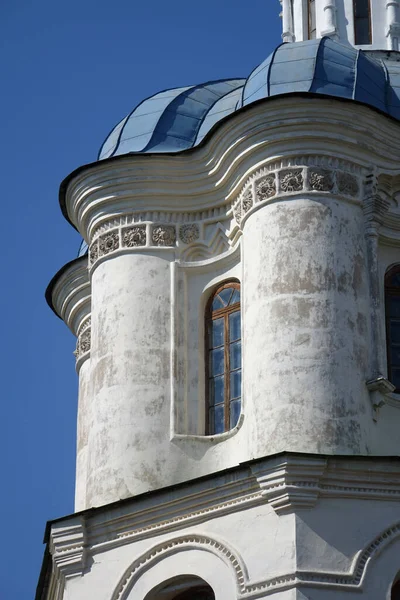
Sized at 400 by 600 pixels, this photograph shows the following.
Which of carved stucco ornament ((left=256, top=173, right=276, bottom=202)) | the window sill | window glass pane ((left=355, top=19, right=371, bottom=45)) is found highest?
window glass pane ((left=355, top=19, right=371, bottom=45))

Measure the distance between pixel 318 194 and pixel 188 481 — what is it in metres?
3.43

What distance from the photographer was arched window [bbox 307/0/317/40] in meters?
28.7

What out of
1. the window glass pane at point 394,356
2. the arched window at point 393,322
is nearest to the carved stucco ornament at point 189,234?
the arched window at point 393,322

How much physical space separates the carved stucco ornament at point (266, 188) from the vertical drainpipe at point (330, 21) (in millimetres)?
4321

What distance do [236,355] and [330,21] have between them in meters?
5.74

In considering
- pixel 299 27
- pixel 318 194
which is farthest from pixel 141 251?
pixel 299 27

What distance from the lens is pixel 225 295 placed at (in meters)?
25.0

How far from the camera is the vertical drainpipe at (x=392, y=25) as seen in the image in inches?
1103

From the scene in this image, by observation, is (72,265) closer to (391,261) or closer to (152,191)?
(152,191)

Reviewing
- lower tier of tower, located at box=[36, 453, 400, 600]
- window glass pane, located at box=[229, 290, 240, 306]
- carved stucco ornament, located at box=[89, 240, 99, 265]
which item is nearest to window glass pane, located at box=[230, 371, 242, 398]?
window glass pane, located at box=[229, 290, 240, 306]

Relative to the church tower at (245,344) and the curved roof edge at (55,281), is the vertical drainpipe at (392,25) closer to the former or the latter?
the church tower at (245,344)

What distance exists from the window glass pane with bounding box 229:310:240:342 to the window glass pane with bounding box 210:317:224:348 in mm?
115

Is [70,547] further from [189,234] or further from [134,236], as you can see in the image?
[189,234]

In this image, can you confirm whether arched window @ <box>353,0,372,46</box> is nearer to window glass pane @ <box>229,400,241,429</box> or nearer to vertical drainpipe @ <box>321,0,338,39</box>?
vertical drainpipe @ <box>321,0,338,39</box>
